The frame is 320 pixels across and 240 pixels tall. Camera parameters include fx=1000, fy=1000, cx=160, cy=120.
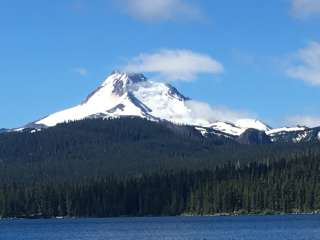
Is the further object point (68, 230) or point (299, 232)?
point (68, 230)

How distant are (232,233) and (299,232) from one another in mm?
11980

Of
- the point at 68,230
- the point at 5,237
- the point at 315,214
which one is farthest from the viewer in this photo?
the point at 315,214

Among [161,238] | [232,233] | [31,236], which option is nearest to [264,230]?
[232,233]

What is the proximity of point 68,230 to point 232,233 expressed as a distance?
1499 inches

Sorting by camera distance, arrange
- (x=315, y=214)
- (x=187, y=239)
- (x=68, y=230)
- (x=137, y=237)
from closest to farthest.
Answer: (x=187, y=239)
(x=137, y=237)
(x=68, y=230)
(x=315, y=214)

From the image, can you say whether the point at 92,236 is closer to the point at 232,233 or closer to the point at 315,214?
the point at 232,233

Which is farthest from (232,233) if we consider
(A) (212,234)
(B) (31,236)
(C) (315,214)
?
(C) (315,214)

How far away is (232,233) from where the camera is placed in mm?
141000

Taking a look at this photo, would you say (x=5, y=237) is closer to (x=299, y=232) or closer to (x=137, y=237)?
(x=137, y=237)

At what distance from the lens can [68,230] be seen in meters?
169

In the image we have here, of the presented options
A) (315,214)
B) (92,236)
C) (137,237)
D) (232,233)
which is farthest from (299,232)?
(315,214)

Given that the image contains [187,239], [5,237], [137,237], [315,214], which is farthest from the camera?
[315,214]

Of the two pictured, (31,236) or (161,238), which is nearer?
(161,238)

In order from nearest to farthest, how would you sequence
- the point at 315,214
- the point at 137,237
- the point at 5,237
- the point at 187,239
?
the point at 187,239 < the point at 137,237 < the point at 5,237 < the point at 315,214
